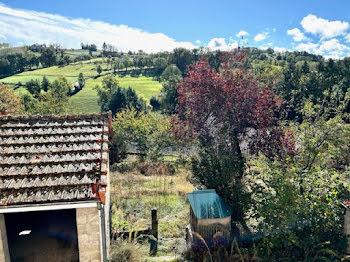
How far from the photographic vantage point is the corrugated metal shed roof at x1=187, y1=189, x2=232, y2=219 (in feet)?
29.9

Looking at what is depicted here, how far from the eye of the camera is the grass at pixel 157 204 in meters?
11.0

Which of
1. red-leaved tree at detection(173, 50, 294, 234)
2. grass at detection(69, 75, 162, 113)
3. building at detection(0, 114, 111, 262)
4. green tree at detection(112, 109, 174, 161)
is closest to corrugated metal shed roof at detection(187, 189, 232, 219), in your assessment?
red-leaved tree at detection(173, 50, 294, 234)

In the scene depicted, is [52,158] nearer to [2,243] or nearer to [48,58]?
[2,243]

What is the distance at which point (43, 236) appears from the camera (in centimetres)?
775

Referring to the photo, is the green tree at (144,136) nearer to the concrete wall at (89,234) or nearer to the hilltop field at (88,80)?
the concrete wall at (89,234)

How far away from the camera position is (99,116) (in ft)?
29.1

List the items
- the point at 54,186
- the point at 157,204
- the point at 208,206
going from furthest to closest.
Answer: the point at 157,204 < the point at 208,206 < the point at 54,186

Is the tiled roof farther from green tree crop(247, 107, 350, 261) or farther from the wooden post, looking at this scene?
green tree crop(247, 107, 350, 261)

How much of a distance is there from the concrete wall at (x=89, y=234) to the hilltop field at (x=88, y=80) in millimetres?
41713

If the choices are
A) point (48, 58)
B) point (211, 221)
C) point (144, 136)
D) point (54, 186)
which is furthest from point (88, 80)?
point (54, 186)

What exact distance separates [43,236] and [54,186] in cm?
305

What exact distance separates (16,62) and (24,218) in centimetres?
9794

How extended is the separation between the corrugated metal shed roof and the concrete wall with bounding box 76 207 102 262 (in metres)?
3.80

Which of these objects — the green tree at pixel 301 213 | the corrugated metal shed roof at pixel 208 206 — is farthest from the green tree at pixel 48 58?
the green tree at pixel 301 213
